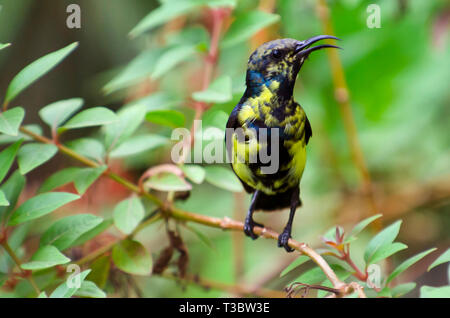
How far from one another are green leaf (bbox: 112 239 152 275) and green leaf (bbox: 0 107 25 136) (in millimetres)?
432

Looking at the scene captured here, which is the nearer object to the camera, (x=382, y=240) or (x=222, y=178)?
(x=382, y=240)

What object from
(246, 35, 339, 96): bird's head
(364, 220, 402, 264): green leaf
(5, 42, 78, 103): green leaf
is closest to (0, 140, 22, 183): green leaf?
(5, 42, 78, 103): green leaf

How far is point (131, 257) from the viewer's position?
57.3 inches

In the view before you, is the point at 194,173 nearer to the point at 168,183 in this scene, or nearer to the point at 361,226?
the point at 168,183

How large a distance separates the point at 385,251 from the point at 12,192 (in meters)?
0.96

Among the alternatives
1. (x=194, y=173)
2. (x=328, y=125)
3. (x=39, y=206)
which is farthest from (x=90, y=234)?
(x=328, y=125)

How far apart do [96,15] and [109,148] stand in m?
2.14

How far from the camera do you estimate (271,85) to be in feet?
3.76

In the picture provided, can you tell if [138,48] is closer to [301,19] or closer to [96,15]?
[96,15]

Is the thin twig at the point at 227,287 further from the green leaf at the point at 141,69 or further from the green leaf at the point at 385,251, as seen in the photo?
the green leaf at the point at 141,69
